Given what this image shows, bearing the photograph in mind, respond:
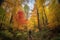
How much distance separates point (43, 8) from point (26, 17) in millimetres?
607

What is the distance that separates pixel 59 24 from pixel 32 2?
1.11 m

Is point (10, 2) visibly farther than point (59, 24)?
Yes

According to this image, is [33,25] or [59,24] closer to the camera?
[59,24]

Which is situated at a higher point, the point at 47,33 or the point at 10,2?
the point at 10,2

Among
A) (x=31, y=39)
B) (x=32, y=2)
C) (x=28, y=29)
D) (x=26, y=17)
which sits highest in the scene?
(x=32, y=2)

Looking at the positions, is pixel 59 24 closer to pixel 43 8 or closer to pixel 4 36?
pixel 43 8

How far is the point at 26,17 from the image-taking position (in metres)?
5.02

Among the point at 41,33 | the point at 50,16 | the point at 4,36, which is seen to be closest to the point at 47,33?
the point at 41,33

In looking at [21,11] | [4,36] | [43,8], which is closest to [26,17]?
[21,11]

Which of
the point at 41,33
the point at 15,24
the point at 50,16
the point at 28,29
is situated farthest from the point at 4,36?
the point at 50,16

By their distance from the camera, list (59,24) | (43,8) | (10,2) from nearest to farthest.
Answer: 1. (59,24)
2. (43,8)
3. (10,2)

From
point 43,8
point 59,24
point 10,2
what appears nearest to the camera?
point 59,24

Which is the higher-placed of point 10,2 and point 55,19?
point 10,2

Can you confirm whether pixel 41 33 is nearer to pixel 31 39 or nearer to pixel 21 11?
pixel 31 39
